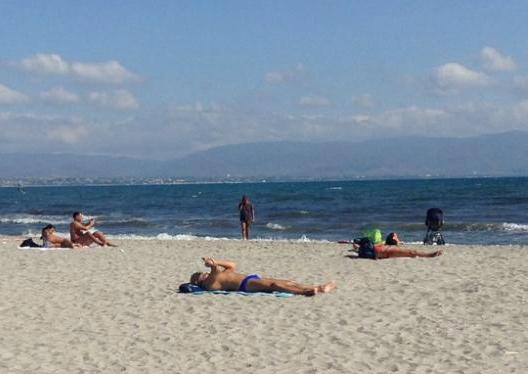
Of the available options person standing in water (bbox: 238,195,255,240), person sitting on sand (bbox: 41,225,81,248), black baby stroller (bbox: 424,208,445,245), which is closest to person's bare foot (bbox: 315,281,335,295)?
person sitting on sand (bbox: 41,225,81,248)

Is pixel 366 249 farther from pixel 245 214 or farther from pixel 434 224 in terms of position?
pixel 245 214

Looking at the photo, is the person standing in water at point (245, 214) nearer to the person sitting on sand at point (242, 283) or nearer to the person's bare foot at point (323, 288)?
the person sitting on sand at point (242, 283)

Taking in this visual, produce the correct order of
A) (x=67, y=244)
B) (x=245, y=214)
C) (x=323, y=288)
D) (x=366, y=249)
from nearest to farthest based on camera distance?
(x=323, y=288), (x=366, y=249), (x=67, y=244), (x=245, y=214)

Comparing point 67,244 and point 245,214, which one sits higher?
point 245,214

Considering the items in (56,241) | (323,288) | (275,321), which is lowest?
(275,321)

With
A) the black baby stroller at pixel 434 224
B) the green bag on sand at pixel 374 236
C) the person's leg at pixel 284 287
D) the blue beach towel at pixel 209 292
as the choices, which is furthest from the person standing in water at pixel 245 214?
the person's leg at pixel 284 287

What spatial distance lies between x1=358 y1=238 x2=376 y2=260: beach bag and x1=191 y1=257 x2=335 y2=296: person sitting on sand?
4271 millimetres

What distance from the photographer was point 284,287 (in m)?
10.4

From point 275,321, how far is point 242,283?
184 cm

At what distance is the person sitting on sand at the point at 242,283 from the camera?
34.1 feet

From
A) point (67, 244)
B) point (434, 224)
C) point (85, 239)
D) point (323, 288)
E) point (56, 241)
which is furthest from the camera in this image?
point (434, 224)

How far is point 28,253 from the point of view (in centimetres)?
1689

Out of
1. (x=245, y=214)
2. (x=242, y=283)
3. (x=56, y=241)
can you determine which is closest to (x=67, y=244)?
(x=56, y=241)

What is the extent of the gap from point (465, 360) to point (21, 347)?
4560 mm
